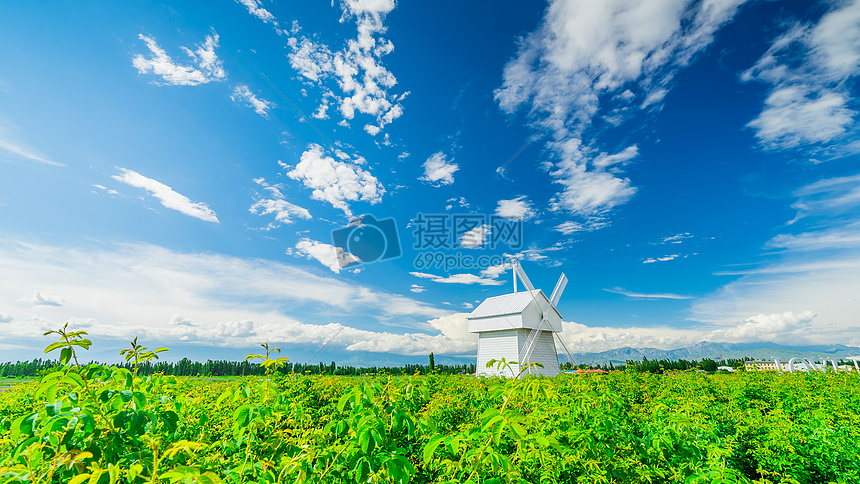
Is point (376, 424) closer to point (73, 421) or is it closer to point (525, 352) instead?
point (73, 421)

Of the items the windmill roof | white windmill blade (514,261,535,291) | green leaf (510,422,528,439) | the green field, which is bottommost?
the green field

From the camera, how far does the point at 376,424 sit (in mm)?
2414

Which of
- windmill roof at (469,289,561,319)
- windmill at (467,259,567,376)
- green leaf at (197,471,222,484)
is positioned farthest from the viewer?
windmill roof at (469,289,561,319)

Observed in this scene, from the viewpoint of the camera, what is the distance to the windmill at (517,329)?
3075cm

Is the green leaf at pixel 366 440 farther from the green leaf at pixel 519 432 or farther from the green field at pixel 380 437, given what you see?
the green leaf at pixel 519 432

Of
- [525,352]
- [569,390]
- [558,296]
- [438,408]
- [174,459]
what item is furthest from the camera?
[558,296]

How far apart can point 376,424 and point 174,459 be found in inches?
47.3

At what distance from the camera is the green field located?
80.7 inches

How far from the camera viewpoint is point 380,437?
2.27 meters

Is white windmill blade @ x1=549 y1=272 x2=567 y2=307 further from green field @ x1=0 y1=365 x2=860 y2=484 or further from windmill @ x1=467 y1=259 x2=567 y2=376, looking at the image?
green field @ x1=0 y1=365 x2=860 y2=484

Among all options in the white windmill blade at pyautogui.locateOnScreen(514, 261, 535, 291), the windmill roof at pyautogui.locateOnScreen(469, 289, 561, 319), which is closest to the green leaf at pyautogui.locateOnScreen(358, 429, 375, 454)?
the windmill roof at pyautogui.locateOnScreen(469, 289, 561, 319)

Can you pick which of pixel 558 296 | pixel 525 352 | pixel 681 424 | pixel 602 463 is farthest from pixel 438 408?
pixel 558 296

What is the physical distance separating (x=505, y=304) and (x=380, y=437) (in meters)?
32.6

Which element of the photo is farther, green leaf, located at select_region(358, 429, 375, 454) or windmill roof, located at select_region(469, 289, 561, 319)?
windmill roof, located at select_region(469, 289, 561, 319)
